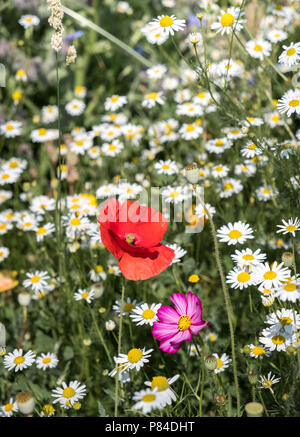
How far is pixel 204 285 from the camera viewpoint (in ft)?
6.08

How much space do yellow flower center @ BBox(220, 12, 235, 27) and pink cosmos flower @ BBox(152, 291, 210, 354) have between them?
36.3 inches

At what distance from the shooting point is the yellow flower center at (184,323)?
46.6 inches

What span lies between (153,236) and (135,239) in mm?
48

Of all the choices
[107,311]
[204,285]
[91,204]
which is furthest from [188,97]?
[107,311]

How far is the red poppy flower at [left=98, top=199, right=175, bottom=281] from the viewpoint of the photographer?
3.93ft

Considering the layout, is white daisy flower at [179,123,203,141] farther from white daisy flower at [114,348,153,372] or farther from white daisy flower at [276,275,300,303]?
white daisy flower at [114,348,153,372]

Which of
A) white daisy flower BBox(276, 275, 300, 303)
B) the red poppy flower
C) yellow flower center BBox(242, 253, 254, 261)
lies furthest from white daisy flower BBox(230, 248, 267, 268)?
Answer: the red poppy flower

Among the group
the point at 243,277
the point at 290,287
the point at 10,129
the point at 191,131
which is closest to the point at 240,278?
the point at 243,277

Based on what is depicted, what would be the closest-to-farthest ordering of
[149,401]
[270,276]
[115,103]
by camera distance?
1. [149,401]
2. [270,276]
3. [115,103]

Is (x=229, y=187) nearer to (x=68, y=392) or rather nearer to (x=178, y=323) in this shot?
(x=178, y=323)

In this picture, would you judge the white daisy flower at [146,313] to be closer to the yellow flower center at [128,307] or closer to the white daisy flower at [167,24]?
the yellow flower center at [128,307]

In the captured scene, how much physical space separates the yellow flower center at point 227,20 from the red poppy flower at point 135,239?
72 cm

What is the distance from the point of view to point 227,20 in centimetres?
166

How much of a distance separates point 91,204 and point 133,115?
117cm
